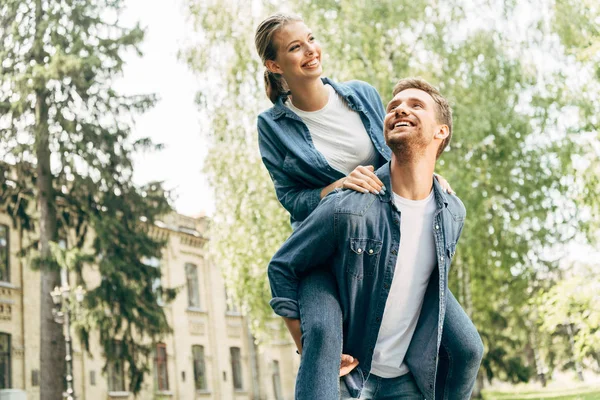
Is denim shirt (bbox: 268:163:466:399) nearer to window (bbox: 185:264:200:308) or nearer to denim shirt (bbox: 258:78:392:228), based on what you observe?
denim shirt (bbox: 258:78:392:228)

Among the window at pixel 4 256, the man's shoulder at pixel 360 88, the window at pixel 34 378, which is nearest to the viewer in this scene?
the man's shoulder at pixel 360 88

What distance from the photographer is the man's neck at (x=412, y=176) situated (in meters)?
3.21

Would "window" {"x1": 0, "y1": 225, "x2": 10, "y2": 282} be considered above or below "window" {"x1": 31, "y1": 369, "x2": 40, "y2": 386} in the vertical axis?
above

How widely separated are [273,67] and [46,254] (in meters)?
20.5

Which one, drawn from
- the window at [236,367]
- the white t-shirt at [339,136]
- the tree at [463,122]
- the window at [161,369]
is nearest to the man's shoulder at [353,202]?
the white t-shirt at [339,136]

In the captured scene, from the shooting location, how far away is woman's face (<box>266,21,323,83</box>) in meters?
3.56

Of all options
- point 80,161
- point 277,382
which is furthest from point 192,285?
point 80,161

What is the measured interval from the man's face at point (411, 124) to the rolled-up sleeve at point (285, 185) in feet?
1.61

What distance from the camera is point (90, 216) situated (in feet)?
77.0

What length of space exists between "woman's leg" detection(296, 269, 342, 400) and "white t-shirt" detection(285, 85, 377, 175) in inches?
29.5

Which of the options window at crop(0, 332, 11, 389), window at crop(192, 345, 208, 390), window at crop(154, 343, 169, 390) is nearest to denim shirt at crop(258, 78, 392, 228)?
window at crop(0, 332, 11, 389)

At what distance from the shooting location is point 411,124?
3162 mm

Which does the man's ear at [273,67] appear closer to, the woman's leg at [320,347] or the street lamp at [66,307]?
the woman's leg at [320,347]

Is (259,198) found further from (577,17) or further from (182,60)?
(577,17)
